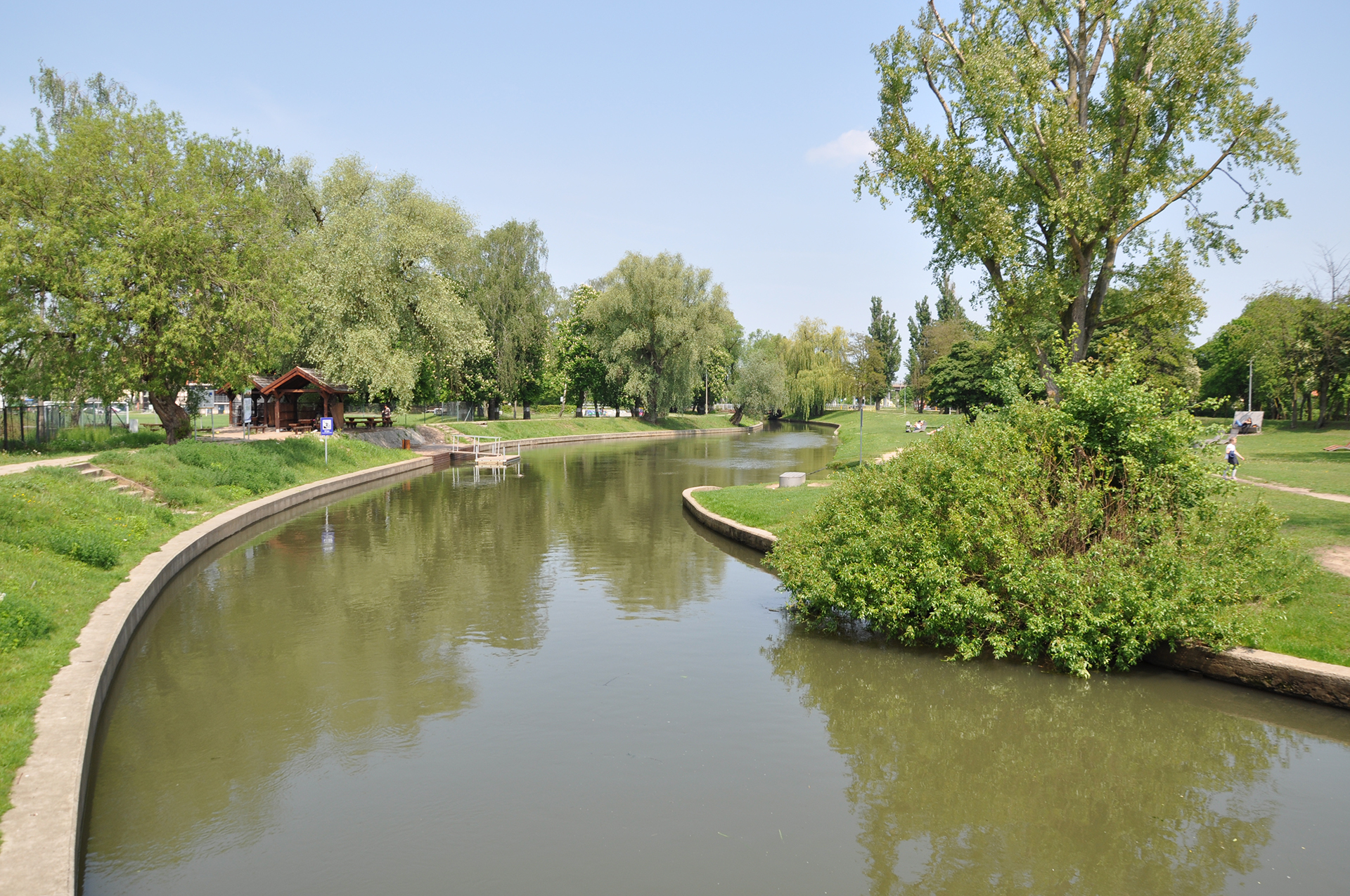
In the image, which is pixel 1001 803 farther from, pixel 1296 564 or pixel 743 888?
pixel 1296 564

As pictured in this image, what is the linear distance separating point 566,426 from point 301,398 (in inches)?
819

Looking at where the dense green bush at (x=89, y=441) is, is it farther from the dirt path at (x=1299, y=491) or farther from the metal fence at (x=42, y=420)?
the dirt path at (x=1299, y=491)

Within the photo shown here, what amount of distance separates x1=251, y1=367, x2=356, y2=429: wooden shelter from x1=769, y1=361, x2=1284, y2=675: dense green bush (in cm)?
3754

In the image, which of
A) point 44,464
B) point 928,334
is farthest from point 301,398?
point 928,334

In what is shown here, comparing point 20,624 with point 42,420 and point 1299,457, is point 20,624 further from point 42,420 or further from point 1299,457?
point 1299,457

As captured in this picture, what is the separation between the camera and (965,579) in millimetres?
10469

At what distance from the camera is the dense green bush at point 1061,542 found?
968 centimetres

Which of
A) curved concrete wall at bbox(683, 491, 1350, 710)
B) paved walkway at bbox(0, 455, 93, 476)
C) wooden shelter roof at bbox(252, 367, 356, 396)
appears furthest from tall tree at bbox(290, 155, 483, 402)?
curved concrete wall at bbox(683, 491, 1350, 710)

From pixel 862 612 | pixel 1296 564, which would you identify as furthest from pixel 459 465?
pixel 1296 564

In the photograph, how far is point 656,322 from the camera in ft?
209

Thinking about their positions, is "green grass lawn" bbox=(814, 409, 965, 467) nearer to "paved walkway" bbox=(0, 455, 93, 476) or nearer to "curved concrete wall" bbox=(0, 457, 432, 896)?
"curved concrete wall" bbox=(0, 457, 432, 896)

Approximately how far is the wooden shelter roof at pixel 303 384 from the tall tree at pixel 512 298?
Answer: 534 inches

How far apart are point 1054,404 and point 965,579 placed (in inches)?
120

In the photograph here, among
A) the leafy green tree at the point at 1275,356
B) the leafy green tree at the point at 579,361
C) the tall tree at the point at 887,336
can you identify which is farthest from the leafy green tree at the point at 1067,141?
the tall tree at the point at 887,336
